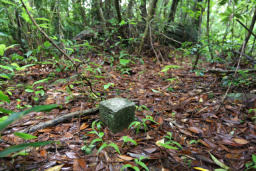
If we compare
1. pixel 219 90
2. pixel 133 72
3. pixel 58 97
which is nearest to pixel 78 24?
pixel 133 72

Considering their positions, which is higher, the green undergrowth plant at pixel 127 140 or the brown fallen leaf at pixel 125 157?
the green undergrowth plant at pixel 127 140

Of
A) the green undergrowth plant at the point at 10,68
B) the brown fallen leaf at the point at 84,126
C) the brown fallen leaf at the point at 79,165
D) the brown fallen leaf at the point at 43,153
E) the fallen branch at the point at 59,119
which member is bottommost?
the brown fallen leaf at the point at 79,165

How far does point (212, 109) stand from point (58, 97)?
2.39m

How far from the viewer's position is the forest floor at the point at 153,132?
1.24 m

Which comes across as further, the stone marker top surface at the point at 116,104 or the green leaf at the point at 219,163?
the stone marker top surface at the point at 116,104

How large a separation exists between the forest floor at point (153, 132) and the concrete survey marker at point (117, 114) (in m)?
0.09

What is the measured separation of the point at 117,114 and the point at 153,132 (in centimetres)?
48

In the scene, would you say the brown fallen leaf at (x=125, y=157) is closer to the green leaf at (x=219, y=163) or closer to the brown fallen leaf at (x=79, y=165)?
the brown fallen leaf at (x=79, y=165)

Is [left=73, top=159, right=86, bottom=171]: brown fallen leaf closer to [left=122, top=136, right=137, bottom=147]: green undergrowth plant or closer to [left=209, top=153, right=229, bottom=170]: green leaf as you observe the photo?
[left=122, top=136, right=137, bottom=147]: green undergrowth plant

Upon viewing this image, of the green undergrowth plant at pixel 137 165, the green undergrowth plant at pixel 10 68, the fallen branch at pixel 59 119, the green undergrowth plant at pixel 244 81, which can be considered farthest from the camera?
the green undergrowth plant at pixel 244 81

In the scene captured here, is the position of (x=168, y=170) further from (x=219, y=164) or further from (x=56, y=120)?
(x=56, y=120)

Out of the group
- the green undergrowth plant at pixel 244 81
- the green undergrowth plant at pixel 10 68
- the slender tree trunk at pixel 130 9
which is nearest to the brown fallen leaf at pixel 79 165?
the green undergrowth plant at pixel 10 68

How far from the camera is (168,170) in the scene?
1.21m

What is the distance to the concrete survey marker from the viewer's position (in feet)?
5.24
